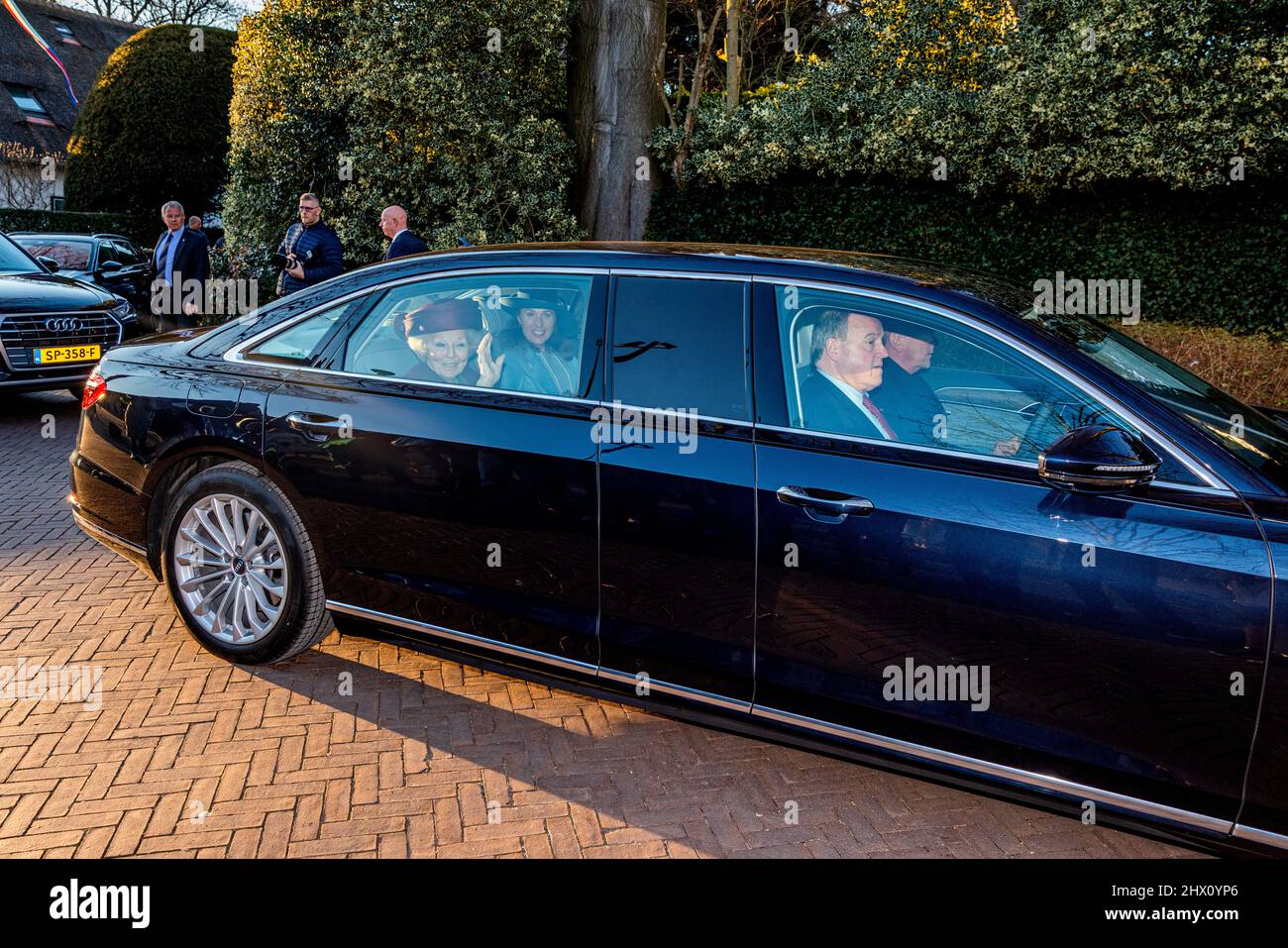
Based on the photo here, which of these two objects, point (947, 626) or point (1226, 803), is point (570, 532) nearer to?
point (947, 626)

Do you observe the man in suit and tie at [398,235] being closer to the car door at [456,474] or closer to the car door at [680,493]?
the car door at [456,474]

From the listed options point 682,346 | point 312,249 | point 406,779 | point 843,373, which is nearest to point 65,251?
point 312,249

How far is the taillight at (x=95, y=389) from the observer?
14.4 ft

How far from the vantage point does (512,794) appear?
10.9 feet

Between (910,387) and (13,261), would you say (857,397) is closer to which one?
(910,387)

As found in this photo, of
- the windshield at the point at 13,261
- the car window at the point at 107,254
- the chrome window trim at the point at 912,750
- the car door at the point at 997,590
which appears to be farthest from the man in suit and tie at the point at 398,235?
the car window at the point at 107,254

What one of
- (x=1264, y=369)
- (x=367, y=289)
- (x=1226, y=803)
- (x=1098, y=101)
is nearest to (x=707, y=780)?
(x=1226, y=803)

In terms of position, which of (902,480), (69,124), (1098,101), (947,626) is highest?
(69,124)

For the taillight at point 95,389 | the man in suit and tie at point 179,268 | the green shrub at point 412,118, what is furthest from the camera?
the green shrub at point 412,118

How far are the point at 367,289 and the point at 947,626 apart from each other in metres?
2.54

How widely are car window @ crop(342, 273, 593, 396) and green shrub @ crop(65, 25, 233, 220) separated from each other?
20583mm

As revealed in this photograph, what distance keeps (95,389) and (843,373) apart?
3.35 metres

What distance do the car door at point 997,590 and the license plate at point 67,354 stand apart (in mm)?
7851

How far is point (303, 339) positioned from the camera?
158 inches
